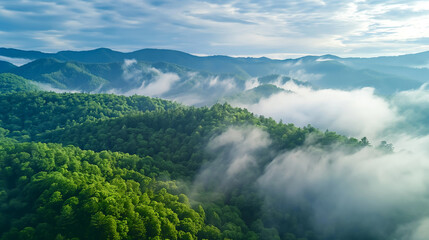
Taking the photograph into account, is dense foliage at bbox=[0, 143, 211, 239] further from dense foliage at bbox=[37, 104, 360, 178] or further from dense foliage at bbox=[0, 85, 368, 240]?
dense foliage at bbox=[37, 104, 360, 178]

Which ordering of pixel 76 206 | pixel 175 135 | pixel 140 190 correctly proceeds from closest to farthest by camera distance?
pixel 76 206 < pixel 140 190 < pixel 175 135

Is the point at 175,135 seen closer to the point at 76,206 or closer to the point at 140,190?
the point at 140,190

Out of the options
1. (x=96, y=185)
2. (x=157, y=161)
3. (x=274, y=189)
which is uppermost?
(x=96, y=185)

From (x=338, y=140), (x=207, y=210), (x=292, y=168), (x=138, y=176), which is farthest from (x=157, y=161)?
(x=338, y=140)

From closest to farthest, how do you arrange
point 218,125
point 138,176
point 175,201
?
point 175,201
point 138,176
point 218,125

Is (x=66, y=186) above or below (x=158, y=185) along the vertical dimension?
above

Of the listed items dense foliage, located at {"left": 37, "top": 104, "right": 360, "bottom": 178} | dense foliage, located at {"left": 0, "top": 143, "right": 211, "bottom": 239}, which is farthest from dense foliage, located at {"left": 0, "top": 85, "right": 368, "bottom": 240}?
dense foliage, located at {"left": 37, "top": 104, "right": 360, "bottom": 178}

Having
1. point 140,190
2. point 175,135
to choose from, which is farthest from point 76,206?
point 175,135

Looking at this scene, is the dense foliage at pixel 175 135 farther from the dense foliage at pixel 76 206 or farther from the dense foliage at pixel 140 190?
the dense foliage at pixel 76 206

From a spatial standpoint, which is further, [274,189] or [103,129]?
[103,129]

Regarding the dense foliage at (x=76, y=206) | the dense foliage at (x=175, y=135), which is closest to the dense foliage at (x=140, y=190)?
the dense foliage at (x=76, y=206)

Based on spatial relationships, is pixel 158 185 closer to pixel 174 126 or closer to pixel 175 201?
pixel 175 201
